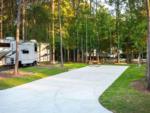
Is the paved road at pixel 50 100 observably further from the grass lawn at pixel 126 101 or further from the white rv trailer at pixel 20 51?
the white rv trailer at pixel 20 51

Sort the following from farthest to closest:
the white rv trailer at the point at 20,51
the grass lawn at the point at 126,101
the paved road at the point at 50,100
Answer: the white rv trailer at the point at 20,51 < the grass lawn at the point at 126,101 < the paved road at the point at 50,100

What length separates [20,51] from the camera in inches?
1284

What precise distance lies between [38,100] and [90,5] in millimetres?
41027

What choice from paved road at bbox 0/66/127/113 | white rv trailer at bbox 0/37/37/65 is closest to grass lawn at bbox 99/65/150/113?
paved road at bbox 0/66/127/113

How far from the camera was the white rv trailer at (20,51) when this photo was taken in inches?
1165

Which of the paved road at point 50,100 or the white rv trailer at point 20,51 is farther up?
the white rv trailer at point 20,51

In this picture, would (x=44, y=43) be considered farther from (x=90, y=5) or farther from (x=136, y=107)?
(x=136, y=107)

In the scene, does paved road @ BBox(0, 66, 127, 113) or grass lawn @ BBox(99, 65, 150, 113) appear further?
grass lawn @ BBox(99, 65, 150, 113)

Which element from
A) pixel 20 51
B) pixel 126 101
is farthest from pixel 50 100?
pixel 20 51

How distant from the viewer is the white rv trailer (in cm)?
2959

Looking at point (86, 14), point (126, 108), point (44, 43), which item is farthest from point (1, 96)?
point (86, 14)

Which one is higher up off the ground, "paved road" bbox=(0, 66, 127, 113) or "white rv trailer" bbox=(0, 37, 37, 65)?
"white rv trailer" bbox=(0, 37, 37, 65)

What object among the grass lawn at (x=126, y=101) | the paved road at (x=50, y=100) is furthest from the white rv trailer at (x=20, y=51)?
the grass lawn at (x=126, y=101)

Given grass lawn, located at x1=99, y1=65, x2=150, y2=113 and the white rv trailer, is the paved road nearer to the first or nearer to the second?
grass lawn, located at x1=99, y1=65, x2=150, y2=113
